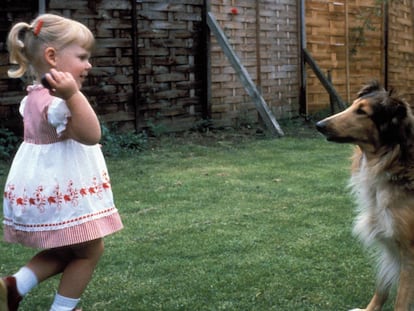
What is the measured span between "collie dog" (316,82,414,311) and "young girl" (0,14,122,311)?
4.05ft

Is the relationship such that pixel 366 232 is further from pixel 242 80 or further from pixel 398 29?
pixel 398 29

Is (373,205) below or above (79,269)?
above

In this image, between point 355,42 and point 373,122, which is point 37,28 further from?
point 355,42

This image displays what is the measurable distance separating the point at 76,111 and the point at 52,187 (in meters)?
0.34

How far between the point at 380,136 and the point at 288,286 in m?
0.97

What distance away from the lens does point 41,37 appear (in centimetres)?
268

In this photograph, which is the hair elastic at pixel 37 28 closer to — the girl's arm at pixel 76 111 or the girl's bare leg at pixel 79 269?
the girl's arm at pixel 76 111

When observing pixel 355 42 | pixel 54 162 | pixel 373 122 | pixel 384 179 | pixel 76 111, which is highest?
pixel 355 42

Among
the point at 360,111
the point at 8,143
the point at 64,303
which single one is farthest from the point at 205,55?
the point at 64,303

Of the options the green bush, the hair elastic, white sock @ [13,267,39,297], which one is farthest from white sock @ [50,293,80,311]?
the green bush

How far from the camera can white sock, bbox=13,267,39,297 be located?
285 centimetres

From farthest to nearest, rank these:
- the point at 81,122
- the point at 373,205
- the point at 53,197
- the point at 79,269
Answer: the point at 373,205 → the point at 79,269 → the point at 53,197 → the point at 81,122

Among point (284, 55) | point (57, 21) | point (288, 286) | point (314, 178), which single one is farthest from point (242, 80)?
point (57, 21)

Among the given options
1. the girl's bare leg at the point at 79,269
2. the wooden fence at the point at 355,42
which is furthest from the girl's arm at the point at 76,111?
the wooden fence at the point at 355,42
